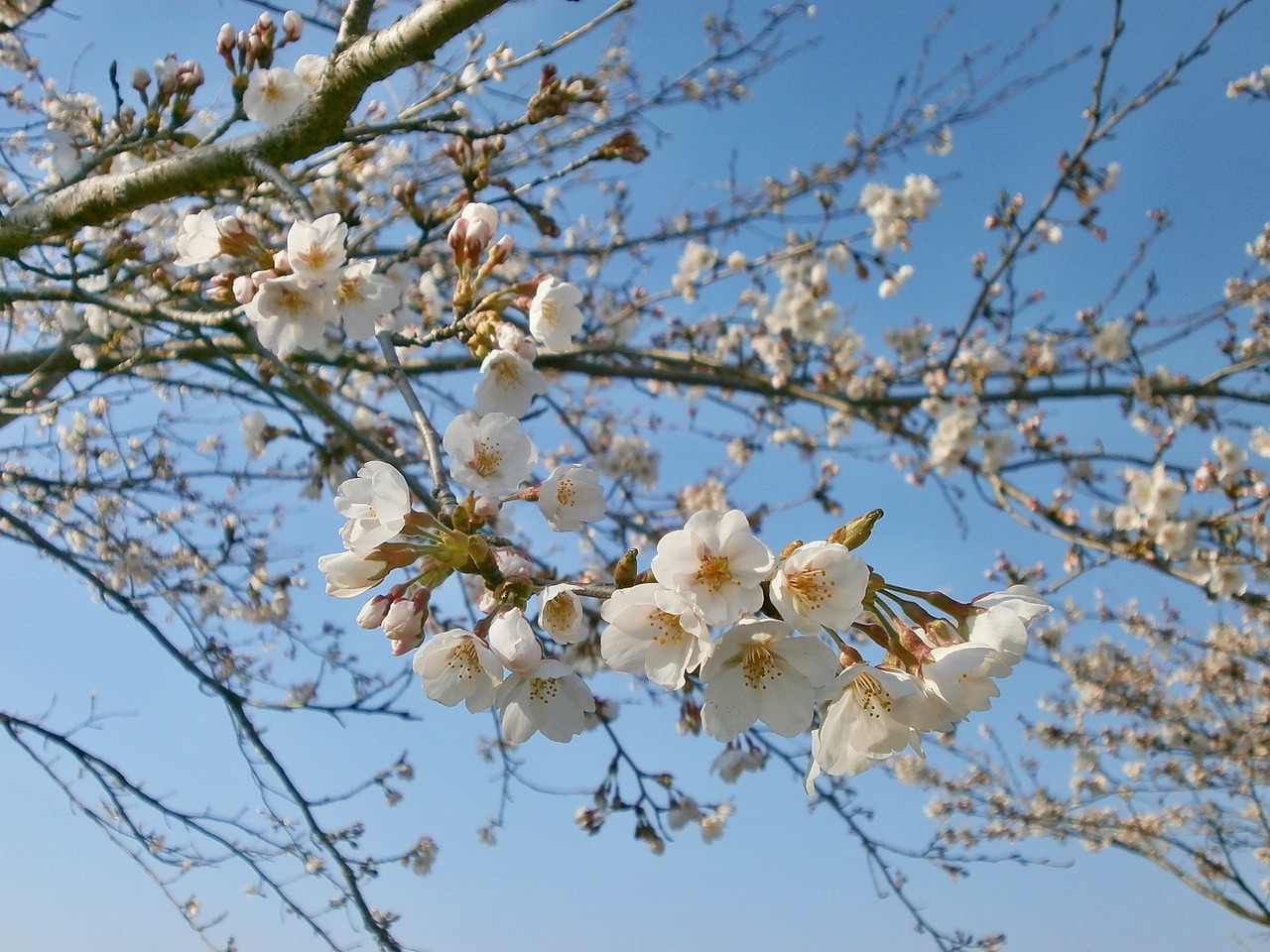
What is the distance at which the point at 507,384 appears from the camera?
1.61 m

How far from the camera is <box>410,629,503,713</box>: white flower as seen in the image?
116cm

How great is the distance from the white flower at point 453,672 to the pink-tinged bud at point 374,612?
8 cm

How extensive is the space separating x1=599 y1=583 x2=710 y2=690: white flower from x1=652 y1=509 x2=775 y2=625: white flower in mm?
37

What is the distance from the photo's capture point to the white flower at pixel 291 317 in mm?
1503

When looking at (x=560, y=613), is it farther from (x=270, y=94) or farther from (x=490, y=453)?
(x=270, y=94)

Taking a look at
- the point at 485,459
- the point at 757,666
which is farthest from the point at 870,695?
the point at 485,459

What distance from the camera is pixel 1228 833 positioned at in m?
6.60

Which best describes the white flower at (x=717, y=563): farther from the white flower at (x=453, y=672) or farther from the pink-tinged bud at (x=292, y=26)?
the pink-tinged bud at (x=292, y=26)

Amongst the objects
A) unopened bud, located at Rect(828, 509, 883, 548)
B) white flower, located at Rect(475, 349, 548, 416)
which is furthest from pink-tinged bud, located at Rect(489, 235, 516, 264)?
unopened bud, located at Rect(828, 509, 883, 548)

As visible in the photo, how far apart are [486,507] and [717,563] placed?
Result: 15.2 inches

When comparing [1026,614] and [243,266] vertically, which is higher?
[243,266]

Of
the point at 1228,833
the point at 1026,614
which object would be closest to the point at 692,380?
the point at 1026,614

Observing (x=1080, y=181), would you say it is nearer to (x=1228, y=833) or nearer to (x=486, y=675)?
(x=486, y=675)

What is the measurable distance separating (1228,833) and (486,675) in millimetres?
8138
